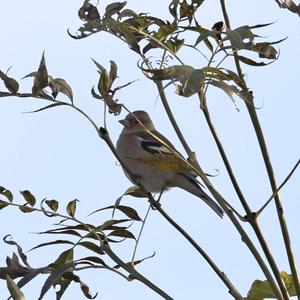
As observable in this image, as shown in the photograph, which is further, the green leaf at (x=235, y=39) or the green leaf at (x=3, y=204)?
the green leaf at (x=3, y=204)

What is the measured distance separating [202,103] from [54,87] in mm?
445

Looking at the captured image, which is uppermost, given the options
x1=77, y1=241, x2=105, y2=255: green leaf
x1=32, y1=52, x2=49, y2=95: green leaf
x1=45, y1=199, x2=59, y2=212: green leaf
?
x1=32, y1=52, x2=49, y2=95: green leaf

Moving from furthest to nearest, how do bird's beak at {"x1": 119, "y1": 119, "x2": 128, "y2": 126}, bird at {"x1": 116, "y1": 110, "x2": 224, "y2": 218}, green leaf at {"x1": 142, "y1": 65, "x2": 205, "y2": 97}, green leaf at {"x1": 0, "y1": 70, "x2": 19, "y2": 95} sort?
bird's beak at {"x1": 119, "y1": 119, "x2": 128, "y2": 126}, bird at {"x1": 116, "y1": 110, "x2": 224, "y2": 218}, green leaf at {"x1": 0, "y1": 70, "x2": 19, "y2": 95}, green leaf at {"x1": 142, "y1": 65, "x2": 205, "y2": 97}

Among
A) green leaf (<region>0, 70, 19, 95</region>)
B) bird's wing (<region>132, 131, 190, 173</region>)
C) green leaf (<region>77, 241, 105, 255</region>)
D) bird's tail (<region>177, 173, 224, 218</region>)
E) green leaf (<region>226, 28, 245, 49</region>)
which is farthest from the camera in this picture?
bird's tail (<region>177, 173, 224, 218</region>)

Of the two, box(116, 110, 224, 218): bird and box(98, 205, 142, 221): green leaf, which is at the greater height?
box(116, 110, 224, 218): bird

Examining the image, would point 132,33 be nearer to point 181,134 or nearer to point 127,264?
point 181,134

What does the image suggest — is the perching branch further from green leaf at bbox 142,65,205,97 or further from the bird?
the bird

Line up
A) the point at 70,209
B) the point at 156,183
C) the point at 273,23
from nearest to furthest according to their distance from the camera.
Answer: the point at 273,23 < the point at 70,209 < the point at 156,183

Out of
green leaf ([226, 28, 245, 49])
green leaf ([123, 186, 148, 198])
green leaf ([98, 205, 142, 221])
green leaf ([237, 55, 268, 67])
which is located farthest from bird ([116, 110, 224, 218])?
green leaf ([226, 28, 245, 49])

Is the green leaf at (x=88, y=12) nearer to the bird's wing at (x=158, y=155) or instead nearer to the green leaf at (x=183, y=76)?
the green leaf at (x=183, y=76)

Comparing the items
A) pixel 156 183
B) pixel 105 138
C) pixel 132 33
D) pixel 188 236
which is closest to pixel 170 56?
pixel 132 33

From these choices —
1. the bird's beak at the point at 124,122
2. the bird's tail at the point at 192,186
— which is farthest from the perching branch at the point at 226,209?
the bird's beak at the point at 124,122

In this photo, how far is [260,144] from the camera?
7.13 feet

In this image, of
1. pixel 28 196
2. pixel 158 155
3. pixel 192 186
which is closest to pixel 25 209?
pixel 28 196
